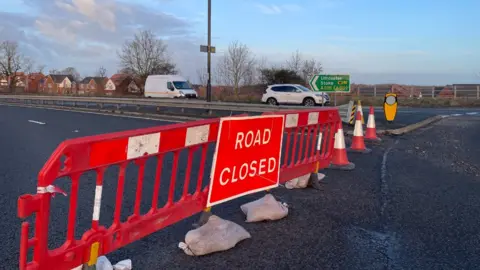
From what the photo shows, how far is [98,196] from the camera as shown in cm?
308

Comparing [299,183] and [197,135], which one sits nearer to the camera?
[197,135]

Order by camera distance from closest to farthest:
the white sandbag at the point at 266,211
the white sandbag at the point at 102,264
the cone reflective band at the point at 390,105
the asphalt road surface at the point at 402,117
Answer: the white sandbag at the point at 102,264, the white sandbag at the point at 266,211, the asphalt road surface at the point at 402,117, the cone reflective band at the point at 390,105

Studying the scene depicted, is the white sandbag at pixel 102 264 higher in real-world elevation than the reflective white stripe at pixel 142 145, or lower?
lower

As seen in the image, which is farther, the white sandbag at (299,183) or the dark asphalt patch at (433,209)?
the white sandbag at (299,183)

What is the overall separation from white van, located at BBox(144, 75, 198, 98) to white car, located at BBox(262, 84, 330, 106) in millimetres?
8977

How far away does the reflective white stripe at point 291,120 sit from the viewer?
17.7 feet

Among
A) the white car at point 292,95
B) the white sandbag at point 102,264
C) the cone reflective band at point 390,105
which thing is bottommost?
the white sandbag at point 102,264

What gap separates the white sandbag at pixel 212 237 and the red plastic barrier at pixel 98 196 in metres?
0.22

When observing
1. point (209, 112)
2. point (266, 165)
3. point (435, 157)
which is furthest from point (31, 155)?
point (209, 112)

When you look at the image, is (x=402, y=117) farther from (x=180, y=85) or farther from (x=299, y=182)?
(x=180, y=85)

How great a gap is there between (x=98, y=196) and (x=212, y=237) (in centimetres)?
119

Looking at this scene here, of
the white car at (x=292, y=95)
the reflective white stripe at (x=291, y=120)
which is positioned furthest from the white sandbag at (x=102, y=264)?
the white car at (x=292, y=95)

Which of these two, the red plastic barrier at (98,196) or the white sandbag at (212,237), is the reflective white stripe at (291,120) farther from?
the white sandbag at (212,237)

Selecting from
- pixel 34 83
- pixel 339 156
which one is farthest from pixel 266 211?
pixel 34 83
